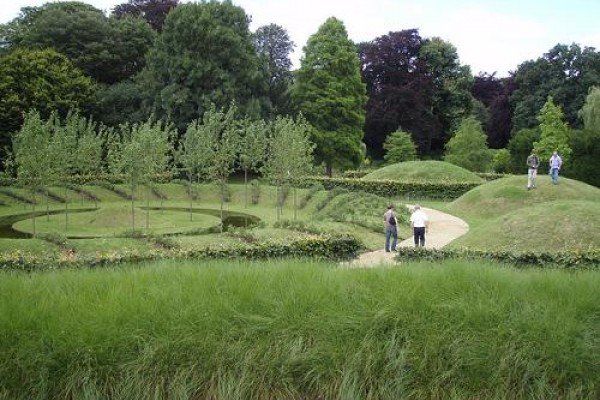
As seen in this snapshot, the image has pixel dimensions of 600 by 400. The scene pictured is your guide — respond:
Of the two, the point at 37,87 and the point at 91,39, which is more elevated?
the point at 91,39

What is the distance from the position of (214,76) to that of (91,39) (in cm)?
1336

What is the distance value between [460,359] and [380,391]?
1.00 m

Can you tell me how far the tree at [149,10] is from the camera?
59.3 m

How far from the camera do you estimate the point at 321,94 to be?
50.2 meters

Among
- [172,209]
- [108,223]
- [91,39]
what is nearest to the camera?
[108,223]

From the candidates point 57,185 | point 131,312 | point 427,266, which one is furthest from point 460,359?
point 57,185

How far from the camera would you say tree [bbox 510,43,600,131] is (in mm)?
62750

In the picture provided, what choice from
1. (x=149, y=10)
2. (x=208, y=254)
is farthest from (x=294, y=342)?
(x=149, y=10)

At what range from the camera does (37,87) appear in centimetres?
4169

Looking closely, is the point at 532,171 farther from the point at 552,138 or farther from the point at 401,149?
the point at 401,149

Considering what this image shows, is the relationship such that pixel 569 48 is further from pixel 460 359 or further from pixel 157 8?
pixel 460 359

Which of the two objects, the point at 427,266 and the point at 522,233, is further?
the point at 522,233

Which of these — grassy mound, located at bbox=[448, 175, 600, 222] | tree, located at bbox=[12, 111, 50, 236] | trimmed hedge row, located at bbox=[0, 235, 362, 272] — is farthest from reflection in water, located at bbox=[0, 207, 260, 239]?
grassy mound, located at bbox=[448, 175, 600, 222]

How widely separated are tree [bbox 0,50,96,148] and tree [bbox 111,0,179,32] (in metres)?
16.6
